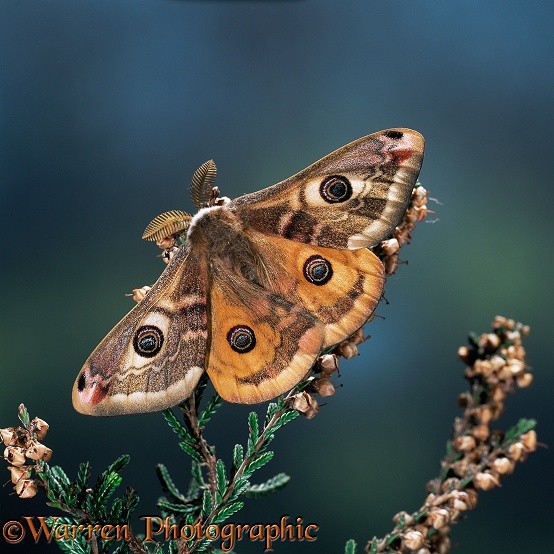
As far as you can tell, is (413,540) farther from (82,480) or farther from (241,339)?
(82,480)

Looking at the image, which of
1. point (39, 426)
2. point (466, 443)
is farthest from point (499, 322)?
point (39, 426)

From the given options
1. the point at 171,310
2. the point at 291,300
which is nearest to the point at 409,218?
the point at 291,300

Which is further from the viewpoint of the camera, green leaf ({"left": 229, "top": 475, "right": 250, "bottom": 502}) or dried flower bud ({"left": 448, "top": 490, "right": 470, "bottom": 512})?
dried flower bud ({"left": 448, "top": 490, "right": 470, "bottom": 512})

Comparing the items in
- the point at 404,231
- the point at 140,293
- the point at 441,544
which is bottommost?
the point at 441,544

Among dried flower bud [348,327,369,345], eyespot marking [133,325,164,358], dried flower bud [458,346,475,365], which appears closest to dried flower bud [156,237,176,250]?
eyespot marking [133,325,164,358]

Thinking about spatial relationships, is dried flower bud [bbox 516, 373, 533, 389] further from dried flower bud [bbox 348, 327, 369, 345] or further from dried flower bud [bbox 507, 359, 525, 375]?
dried flower bud [bbox 348, 327, 369, 345]
